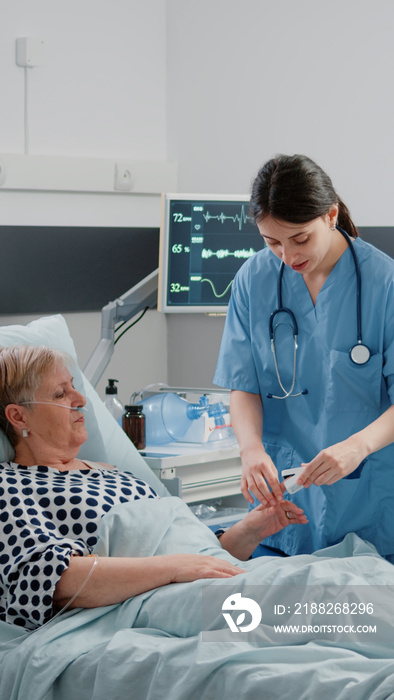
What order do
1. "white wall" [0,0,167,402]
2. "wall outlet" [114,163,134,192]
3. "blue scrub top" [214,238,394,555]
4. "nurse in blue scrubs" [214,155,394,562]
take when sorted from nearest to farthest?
1. "nurse in blue scrubs" [214,155,394,562]
2. "blue scrub top" [214,238,394,555]
3. "white wall" [0,0,167,402]
4. "wall outlet" [114,163,134,192]

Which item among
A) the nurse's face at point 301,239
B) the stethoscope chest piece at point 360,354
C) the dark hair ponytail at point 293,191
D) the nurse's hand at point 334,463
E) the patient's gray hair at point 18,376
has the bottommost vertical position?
the nurse's hand at point 334,463

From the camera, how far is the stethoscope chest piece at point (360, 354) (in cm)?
184

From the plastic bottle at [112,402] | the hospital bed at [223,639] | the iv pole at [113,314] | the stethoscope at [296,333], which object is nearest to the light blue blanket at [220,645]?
the hospital bed at [223,639]

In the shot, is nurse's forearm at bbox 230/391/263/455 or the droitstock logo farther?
nurse's forearm at bbox 230/391/263/455

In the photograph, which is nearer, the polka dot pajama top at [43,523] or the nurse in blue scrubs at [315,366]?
the polka dot pajama top at [43,523]

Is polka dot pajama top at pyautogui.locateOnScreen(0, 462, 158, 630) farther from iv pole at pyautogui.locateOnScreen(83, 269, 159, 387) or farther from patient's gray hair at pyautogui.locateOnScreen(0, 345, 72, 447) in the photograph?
iv pole at pyautogui.locateOnScreen(83, 269, 159, 387)

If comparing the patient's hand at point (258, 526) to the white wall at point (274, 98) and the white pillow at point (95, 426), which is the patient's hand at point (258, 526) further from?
the white wall at point (274, 98)

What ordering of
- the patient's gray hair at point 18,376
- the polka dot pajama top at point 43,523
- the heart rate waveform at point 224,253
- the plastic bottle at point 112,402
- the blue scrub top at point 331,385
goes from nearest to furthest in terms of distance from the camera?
the polka dot pajama top at point 43,523
the blue scrub top at point 331,385
the patient's gray hair at point 18,376
the plastic bottle at point 112,402
the heart rate waveform at point 224,253

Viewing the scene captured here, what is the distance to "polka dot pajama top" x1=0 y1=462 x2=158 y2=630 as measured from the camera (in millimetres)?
1658

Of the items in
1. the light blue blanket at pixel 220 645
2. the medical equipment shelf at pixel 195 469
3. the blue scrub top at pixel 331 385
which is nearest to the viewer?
the light blue blanket at pixel 220 645

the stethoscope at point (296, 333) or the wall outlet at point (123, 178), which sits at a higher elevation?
the wall outlet at point (123, 178)

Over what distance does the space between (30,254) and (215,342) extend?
84cm

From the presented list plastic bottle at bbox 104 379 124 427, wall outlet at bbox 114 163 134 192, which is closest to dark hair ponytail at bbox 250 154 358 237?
plastic bottle at bbox 104 379 124 427

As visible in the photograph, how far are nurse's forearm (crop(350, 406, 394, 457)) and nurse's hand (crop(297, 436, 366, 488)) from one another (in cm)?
1
